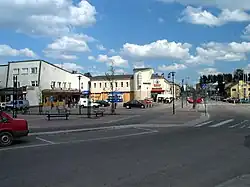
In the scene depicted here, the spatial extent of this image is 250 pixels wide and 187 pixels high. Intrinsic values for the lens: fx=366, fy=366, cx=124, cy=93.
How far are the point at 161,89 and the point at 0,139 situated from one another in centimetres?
9757

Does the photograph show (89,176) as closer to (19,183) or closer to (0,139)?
(19,183)

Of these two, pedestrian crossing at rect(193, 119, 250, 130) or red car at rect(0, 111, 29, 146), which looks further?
pedestrian crossing at rect(193, 119, 250, 130)

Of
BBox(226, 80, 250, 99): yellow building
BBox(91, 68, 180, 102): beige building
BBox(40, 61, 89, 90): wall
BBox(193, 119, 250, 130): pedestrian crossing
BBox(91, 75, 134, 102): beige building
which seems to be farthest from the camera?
BBox(226, 80, 250, 99): yellow building

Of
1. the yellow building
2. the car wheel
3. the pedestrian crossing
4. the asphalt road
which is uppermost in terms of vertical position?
the yellow building

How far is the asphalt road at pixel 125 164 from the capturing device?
330 inches

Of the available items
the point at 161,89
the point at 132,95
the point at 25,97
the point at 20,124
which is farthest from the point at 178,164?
the point at 161,89

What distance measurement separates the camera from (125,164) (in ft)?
34.8

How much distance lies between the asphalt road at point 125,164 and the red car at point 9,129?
62 centimetres

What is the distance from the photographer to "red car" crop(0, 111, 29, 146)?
51.5ft

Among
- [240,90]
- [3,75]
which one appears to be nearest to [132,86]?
[3,75]

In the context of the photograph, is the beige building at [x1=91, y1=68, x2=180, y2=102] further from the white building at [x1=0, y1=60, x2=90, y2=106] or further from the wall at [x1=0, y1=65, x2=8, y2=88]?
the wall at [x1=0, y1=65, x2=8, y2=88]

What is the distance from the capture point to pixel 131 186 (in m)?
7.79

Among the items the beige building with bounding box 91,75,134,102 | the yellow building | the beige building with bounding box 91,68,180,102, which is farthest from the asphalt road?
the yellow building

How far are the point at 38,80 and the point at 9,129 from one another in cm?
6918
